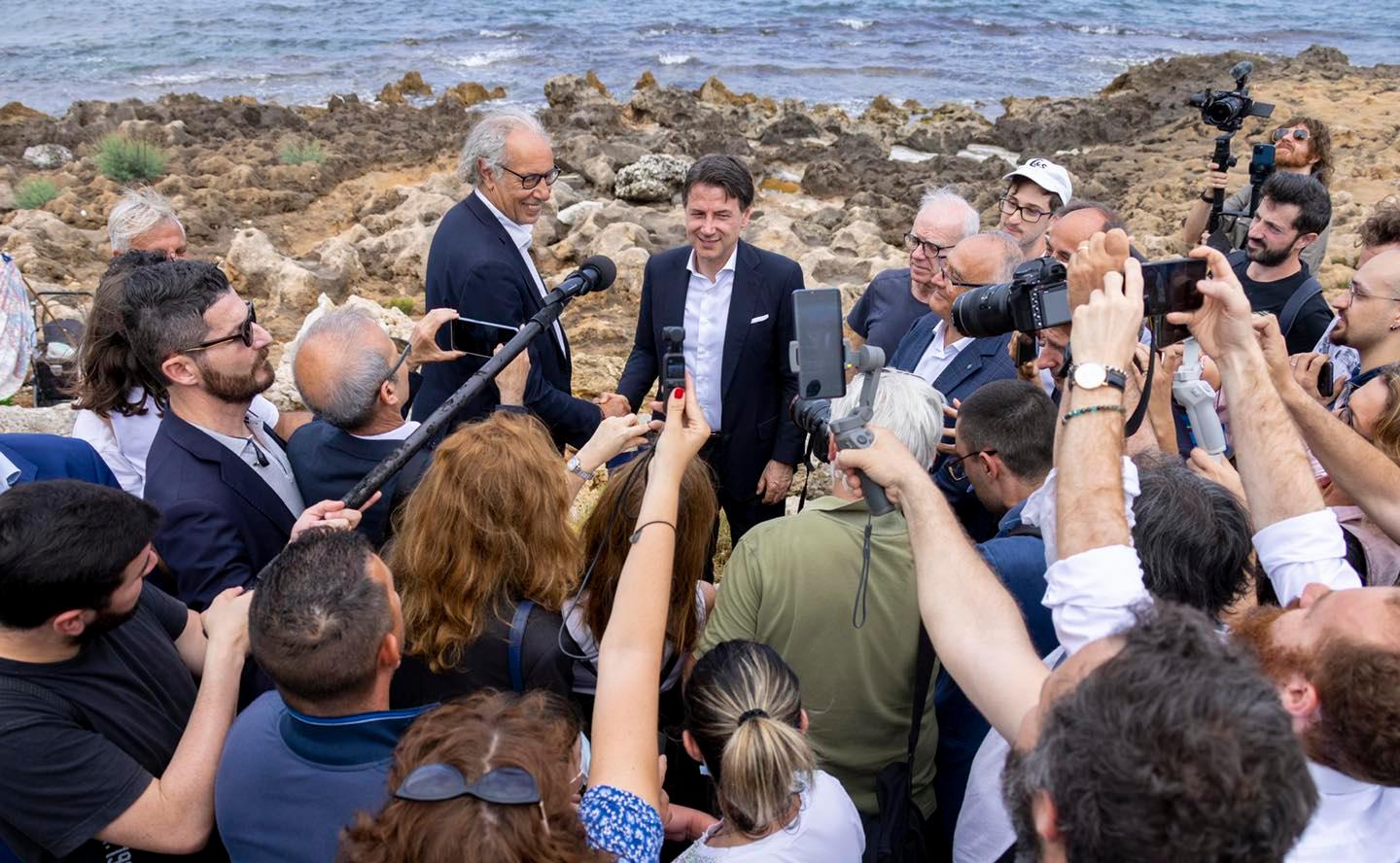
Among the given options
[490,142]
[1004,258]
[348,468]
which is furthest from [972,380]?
[348,468]

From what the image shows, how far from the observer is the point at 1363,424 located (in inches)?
118

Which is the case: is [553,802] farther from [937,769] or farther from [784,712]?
[937,769]

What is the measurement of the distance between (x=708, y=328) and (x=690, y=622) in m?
2.06

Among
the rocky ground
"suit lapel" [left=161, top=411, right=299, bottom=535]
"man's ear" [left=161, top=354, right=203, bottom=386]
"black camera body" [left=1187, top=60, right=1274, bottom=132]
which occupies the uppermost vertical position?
"black camera body" [left=1187, top=60, right=1274, bottom=132]

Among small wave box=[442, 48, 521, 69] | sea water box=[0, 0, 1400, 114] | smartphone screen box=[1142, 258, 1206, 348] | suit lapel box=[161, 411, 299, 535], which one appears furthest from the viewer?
small wave box=[442, 48, 521, 69]

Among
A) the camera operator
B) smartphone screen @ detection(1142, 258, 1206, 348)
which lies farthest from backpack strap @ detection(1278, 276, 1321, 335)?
smartphone screen @ detection(1142, 258, 1206, 348)

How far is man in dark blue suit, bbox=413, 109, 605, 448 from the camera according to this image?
4074mm

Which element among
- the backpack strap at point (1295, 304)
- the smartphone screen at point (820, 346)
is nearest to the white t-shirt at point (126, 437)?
the smartphone screen at point (820, 346)

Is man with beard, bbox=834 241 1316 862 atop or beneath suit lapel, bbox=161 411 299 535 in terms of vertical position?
atop

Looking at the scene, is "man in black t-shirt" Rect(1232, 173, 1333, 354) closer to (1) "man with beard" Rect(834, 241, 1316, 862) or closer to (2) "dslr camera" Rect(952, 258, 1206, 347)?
(2) "dslr camera" Rect(952, 258, 1206, 347)

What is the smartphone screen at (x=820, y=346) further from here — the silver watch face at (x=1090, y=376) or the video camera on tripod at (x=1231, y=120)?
the video camera on tripod at (x=1231, y=120)

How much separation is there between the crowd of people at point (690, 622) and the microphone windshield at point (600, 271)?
1.39 feet

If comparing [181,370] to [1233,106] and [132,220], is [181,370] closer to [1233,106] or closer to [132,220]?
[132,220]

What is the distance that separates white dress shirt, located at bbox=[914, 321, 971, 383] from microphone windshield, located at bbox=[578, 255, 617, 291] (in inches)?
53.5
